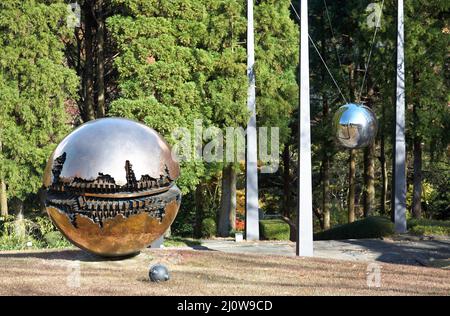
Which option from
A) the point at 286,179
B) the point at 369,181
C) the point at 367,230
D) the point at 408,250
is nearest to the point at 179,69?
the point at 367,230

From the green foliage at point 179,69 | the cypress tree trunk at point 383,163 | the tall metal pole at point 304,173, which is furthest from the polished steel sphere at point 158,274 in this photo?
the cypress tree trunk at point 383,163

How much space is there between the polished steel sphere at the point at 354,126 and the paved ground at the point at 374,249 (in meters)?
2.86

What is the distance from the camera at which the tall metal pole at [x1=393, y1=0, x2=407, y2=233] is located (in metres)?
23.1

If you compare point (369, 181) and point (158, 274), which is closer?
point (158, 274)

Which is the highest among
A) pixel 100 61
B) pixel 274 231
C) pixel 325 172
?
pixel 100 61

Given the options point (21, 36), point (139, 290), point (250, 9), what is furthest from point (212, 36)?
point (139, 290)

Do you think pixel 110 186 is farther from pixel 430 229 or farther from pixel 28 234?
pixel 430 229

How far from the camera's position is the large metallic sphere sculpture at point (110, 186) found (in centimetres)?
1165

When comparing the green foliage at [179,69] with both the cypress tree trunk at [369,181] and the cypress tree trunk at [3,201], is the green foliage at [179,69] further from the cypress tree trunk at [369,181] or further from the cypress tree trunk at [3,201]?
the cypress tree trunk at [369,181]

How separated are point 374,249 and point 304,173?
5028 millimetres

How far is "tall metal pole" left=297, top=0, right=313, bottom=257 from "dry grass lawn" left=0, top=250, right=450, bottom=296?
146 cm

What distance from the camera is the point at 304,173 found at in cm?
1593

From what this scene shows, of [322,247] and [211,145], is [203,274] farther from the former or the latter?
[211,145]

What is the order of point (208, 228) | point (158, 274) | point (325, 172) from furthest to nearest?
point (325, 172) < point (208, 228) < point (158, 274)
